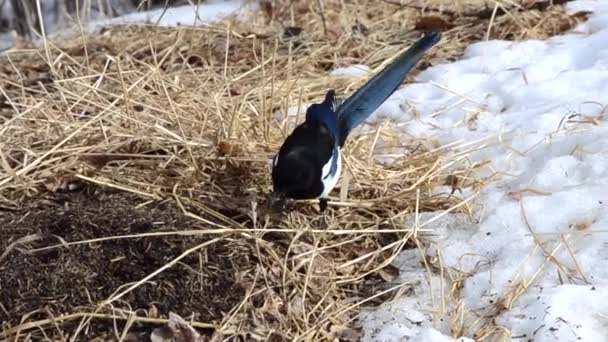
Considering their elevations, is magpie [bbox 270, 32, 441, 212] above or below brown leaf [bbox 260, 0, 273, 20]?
above

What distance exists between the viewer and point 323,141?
2.47 m

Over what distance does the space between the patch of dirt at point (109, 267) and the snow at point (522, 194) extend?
0.38m

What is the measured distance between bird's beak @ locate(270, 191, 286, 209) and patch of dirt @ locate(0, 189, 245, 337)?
6.1 inches

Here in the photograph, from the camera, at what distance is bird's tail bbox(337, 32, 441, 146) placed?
2.82 m

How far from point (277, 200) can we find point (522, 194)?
74 cm

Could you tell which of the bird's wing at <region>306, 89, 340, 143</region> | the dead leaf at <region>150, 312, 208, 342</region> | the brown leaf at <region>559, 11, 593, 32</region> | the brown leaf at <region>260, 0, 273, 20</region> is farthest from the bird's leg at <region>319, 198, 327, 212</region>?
the brown leaf at <region>260, 0, 273, 20</region>

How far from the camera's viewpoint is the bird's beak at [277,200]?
2.30 meters

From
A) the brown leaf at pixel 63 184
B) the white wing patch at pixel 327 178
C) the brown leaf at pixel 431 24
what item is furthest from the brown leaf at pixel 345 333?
the brown leaf at pixel 431 24

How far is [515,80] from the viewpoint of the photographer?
3498 millimetres

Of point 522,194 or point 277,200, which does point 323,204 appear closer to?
point 277,200

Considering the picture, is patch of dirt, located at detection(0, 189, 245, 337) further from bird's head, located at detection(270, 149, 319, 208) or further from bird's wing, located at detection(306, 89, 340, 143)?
bird's wing, located at detection(306, 89, 340, 143)

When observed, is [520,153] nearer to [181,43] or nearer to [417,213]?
[417,213]

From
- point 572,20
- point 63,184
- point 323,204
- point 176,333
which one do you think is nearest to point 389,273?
point 323,204

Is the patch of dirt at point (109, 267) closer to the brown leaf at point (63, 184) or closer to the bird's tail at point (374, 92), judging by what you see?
the brown leaf at point (63, 184)
